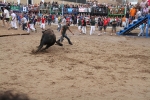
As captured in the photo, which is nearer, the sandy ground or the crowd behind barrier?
the sandy ground

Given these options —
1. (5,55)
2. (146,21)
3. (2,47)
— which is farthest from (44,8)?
(5,55)

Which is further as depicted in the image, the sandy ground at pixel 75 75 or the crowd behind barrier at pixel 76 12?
the crowd behind barrier at pixel 76 12

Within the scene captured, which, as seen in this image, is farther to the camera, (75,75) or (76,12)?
(76,12)

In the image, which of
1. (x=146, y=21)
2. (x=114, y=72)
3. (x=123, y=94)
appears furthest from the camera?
(x=146, y=21)

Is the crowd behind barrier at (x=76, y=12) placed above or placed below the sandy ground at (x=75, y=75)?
above

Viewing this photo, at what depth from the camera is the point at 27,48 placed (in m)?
11.7

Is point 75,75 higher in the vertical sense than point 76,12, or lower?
lower

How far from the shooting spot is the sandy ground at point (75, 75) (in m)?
5.66

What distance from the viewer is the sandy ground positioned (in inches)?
223

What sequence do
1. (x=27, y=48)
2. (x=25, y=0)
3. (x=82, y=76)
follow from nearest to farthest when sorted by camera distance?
(x=82, y=76) < (x=27, y=48) < (x=25, y=0)

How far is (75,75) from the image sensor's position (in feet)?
23.6

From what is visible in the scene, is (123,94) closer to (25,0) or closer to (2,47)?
(2,47)

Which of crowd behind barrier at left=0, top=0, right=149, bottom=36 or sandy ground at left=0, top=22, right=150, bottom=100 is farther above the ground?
crowd behind barrier at left=0, top=0, right=149, bottom=36

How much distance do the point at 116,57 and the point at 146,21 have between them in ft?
31.8
